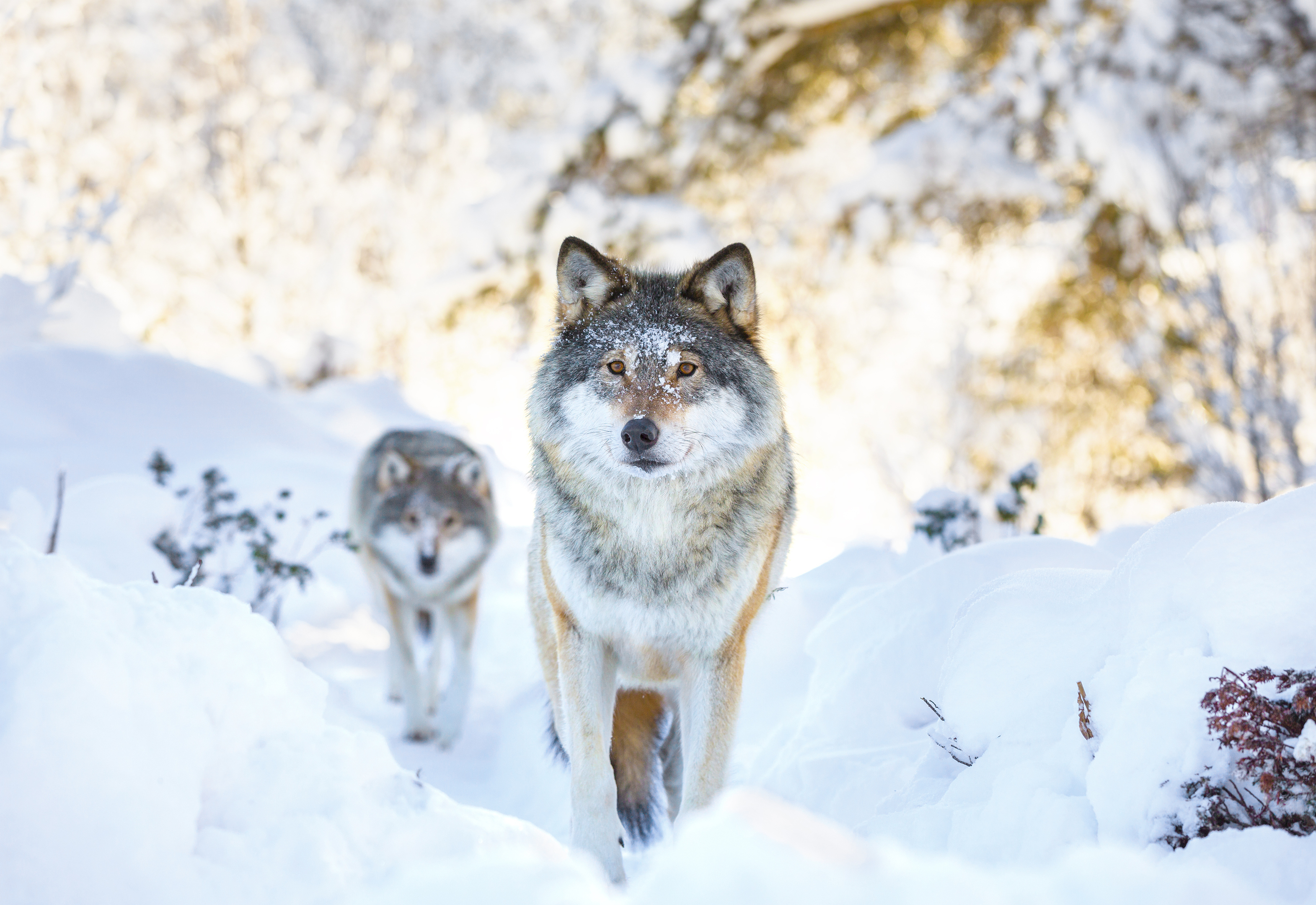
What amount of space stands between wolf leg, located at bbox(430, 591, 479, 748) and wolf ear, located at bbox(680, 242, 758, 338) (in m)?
3.13

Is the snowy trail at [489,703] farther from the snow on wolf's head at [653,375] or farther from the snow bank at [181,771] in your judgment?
the snow on wolf's head at [653,375]

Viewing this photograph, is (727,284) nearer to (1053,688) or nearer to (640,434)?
(640,434)

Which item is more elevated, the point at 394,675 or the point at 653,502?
the point at 653,502

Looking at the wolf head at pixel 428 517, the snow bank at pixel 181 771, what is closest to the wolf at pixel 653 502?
the snow bank at pixel 181 771

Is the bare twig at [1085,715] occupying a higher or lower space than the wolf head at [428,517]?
higher

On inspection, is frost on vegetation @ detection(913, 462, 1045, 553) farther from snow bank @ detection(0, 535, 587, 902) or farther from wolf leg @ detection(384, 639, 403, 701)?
wolf leg @ detection(384, 639, 403, 701)

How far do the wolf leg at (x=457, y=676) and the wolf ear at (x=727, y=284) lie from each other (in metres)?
3.13

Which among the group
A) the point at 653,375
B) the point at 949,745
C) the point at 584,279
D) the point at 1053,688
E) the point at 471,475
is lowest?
the point at 471,475

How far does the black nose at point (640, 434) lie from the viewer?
2.68 meters

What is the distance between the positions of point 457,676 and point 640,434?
10.5 ft

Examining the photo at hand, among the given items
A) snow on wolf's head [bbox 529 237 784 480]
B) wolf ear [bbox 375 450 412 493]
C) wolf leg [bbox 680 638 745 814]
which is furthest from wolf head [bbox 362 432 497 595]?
wolf leg [bbox 680 638 745 814]

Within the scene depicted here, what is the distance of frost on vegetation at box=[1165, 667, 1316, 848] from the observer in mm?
1750

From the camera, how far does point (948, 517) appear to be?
4.73 m

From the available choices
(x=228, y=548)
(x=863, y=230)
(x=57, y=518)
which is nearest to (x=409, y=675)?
(x=228, y=548)
